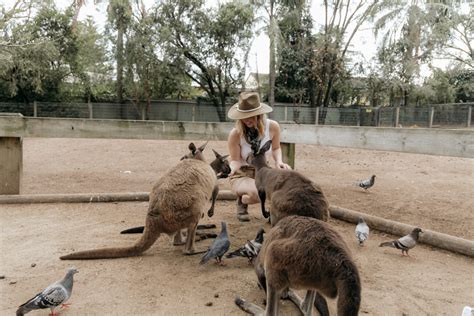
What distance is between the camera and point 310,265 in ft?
4.92

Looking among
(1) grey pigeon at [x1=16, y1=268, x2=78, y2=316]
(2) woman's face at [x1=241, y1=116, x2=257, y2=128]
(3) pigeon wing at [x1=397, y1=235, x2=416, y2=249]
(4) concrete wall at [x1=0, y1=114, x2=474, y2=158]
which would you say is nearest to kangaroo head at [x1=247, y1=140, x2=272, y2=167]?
(2) woman's face at [x1=241, y1=116, x2=257, y2=128]

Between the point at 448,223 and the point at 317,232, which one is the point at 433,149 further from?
the point at 317,232

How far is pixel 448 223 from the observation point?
3465mm

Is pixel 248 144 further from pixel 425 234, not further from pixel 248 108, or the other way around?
pixel 425 234

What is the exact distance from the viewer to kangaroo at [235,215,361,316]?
4.51 ft

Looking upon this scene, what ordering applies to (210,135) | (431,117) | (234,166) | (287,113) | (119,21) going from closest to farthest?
(234,166)
(210,135)
(431,117)
(119,21)
(287,113)

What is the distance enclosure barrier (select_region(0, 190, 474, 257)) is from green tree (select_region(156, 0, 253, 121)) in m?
13.9

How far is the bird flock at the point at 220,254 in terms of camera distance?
69.0 inches

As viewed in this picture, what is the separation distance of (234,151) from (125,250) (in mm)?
1482

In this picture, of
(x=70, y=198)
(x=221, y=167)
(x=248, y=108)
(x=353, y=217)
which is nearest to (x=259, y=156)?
(x=248, y=108)

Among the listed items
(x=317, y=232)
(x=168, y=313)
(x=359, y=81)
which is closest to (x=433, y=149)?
(x=317, y=232)

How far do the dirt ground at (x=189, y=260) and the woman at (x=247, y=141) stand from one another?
302mm

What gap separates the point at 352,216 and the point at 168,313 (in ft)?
7.00

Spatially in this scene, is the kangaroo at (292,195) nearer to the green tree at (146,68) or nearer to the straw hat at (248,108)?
the straw hat at (248,108)
